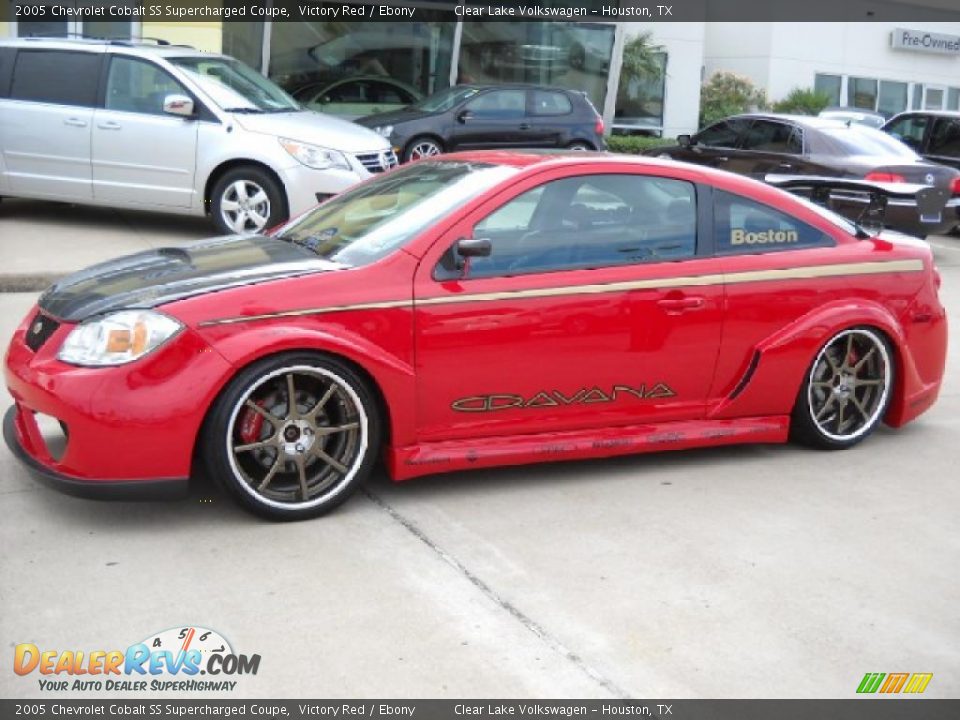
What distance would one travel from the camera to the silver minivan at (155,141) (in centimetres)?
1132

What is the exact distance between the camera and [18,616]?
4.02m

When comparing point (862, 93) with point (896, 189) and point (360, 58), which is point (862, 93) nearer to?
point (360, 58)

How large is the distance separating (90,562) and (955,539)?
335 centimetres

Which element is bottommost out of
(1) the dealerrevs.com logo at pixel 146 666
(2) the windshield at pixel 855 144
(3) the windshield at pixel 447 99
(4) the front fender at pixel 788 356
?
(1) the dealerrevs.com logo at pixel 146 666

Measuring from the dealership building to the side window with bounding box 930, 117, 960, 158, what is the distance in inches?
346

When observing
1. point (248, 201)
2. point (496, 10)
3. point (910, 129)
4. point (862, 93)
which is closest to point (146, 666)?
point (248, 201)

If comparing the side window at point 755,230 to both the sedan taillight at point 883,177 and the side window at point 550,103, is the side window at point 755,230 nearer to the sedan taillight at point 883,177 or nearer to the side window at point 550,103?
the sedan taillight at point 883,177

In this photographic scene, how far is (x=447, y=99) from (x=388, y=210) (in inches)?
518

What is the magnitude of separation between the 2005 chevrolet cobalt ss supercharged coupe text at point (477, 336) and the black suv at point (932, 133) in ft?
37.1

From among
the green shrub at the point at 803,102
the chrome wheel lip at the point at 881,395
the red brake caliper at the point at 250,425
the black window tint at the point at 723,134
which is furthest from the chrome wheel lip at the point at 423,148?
the green shrub at the point at 803,102

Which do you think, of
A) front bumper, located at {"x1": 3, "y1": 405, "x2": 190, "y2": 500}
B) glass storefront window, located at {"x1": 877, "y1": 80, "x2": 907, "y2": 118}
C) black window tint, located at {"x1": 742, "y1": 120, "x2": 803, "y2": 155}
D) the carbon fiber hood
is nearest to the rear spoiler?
black window tint, located at {"x1": 742, "y1": 120, "x2": 803, "y2": 155}

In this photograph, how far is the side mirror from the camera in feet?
36.9

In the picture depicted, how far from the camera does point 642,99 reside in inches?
1106

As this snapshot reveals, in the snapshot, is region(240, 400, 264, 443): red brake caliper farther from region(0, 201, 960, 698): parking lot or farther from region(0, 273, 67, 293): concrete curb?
region(0, 273, 67, 293): concrete curb
